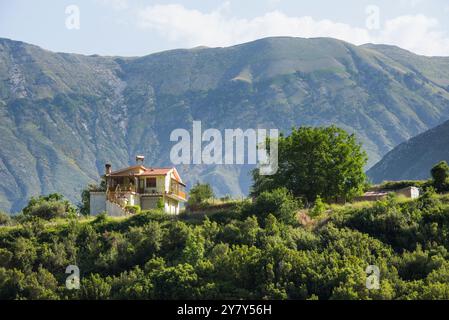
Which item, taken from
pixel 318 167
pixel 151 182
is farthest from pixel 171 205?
pixel 318 167

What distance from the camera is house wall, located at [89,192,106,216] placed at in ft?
239

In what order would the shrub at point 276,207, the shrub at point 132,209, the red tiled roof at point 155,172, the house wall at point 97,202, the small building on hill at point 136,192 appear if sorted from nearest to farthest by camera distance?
the shrub at point 276,207, the shrub at point 132,209, the small building on hill at point 136,192, the house wall at point 97,202, the red tiled roof at point 155,172

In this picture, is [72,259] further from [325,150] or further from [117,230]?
[325,150]

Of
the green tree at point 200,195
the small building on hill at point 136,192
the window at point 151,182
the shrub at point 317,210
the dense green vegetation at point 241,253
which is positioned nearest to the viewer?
the dense green vegetation at point 241,253

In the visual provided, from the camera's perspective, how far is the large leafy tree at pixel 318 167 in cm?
7031

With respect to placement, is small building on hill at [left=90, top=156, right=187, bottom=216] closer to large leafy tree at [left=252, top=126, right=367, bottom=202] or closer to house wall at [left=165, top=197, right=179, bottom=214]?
house wall at [left=165, top=197, right=179, bottom=214]

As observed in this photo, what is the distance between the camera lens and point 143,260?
59.8m

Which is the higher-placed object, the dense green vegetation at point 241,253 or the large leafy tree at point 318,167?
the large leafy tree at point 318,167

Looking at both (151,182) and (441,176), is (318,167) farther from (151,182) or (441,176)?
(151,182)

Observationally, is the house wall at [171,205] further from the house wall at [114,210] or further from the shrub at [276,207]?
the shrub at [276,207]

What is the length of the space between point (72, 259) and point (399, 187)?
3319 centimetres

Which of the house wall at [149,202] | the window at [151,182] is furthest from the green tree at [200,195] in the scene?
the window at [151,182]

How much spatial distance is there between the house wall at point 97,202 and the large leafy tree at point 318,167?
13.0 m
